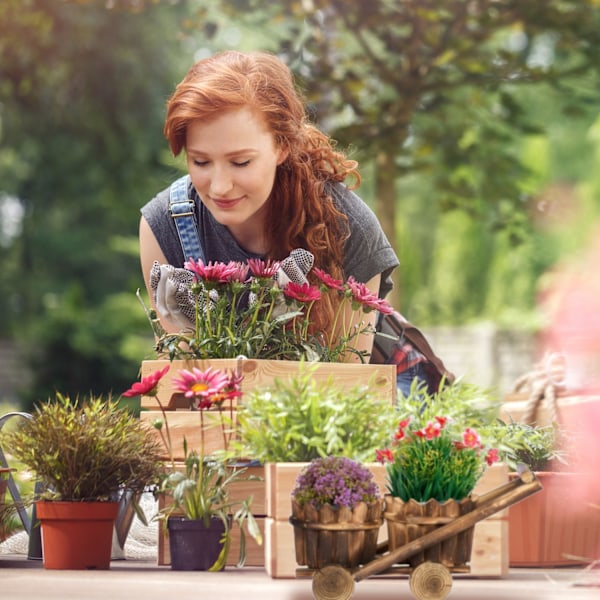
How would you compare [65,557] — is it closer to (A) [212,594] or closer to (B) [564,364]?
(A) [212,594]

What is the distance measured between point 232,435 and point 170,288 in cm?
43

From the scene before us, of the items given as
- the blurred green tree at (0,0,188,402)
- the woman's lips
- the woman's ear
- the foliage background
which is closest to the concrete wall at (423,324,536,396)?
the foliage background

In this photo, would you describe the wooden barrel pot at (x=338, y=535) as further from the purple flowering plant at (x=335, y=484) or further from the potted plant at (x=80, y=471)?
the potted plant at (x=80, y=471)

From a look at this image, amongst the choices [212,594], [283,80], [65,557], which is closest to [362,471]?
[212,594]

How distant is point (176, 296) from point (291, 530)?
0.81 meters

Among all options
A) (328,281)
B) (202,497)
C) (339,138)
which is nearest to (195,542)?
(202,497)

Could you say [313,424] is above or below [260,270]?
below

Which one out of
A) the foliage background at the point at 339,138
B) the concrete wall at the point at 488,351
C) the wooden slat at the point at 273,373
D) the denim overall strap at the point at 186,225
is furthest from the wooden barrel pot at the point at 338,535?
the concrete wall at the point at 488,351

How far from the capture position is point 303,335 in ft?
8.75

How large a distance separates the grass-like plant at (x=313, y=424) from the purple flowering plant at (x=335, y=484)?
0.26 feet

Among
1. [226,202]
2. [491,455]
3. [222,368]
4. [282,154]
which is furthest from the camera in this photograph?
[282,154]

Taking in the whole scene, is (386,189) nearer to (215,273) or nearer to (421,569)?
(215,273)

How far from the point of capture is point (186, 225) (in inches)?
120

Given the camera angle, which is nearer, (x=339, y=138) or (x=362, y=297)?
(x=362, y=297)
